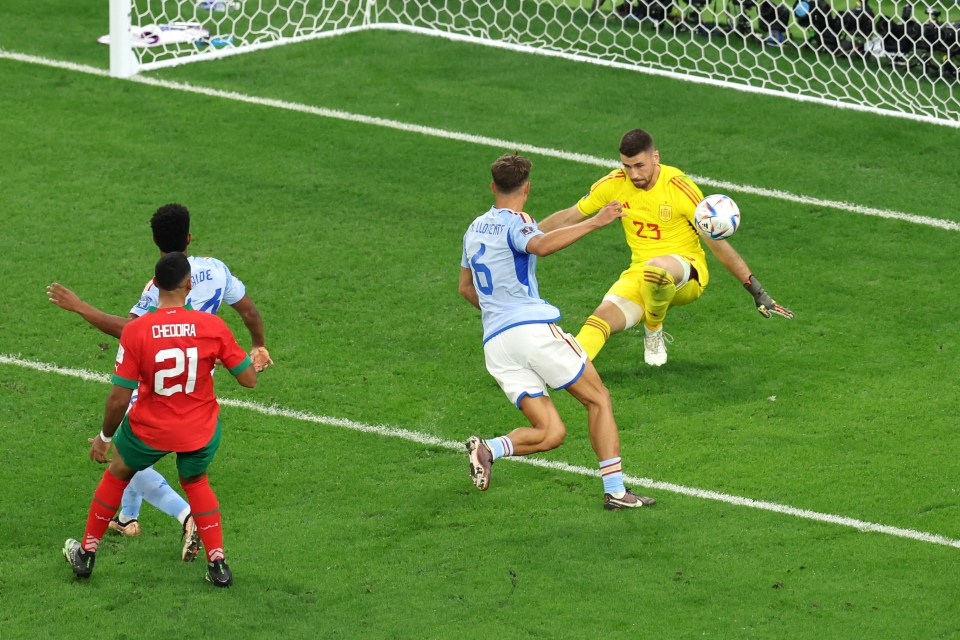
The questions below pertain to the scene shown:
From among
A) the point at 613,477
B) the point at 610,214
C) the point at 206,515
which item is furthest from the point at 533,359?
the point at 206,515

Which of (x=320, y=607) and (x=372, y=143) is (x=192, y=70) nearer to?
(x=372, y=143)

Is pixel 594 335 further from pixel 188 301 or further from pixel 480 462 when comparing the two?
pixel 188 301

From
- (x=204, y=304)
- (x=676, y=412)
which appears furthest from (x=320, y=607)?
(x=676, y=412)

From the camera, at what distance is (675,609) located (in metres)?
7.22

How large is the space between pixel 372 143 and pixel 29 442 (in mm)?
5557

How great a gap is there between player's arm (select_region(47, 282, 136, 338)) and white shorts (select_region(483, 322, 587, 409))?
206cm

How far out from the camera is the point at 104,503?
727cm

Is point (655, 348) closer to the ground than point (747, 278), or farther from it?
closer to the ground

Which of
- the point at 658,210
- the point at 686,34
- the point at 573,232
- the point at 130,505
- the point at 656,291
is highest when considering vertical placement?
the point at 573,232

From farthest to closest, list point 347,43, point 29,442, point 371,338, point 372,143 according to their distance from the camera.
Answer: point 347,43 → point 372,143 → point 371,338 → point 29,442

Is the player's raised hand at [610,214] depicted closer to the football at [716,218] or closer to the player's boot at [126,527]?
the football at [716,218]

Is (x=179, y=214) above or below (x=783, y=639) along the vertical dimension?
above

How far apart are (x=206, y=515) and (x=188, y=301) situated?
1.17 metres

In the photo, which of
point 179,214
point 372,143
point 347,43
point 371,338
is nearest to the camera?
point 179,214
